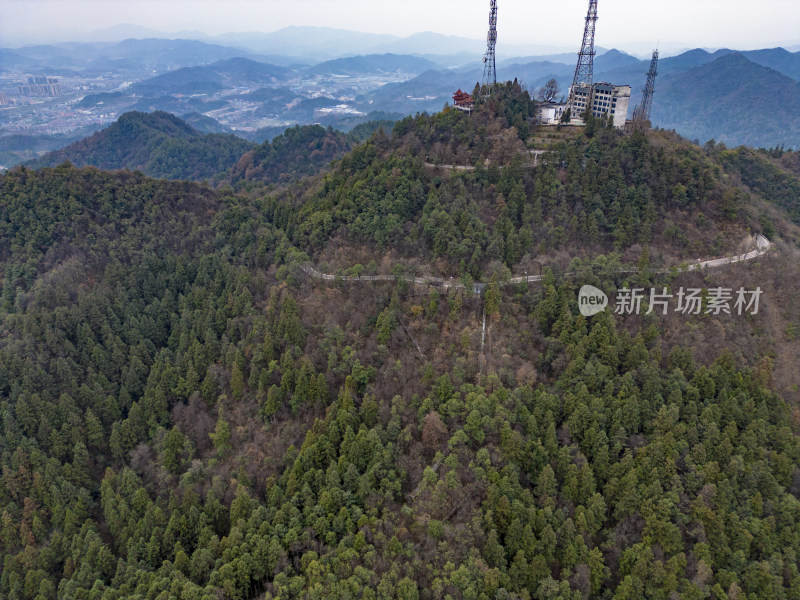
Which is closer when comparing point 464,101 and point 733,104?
point 464,101

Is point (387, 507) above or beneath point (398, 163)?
beneath

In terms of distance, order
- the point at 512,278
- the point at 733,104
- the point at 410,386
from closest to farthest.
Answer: the point at 410,386 → the point at 512,278 → the point at 733,104

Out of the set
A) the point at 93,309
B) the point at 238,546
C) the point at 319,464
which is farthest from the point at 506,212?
the point at 93,309

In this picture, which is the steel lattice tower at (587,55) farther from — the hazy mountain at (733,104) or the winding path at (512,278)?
the hazy mountain at (733,104)

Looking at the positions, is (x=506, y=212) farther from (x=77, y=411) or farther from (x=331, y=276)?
(x=77, y=411)

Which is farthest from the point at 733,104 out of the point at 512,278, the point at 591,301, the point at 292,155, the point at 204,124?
the point at 204,124

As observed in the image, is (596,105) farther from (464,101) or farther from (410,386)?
(410,386)
